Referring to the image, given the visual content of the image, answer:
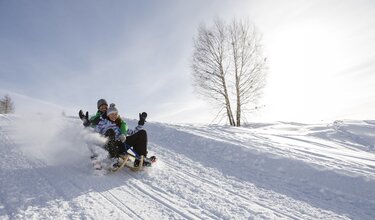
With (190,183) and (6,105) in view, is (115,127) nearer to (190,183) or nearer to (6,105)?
(190,183)

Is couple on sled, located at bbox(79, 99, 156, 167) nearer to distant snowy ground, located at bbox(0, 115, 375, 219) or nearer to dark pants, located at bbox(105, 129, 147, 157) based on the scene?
dark pants, located at bbox(105, 129, 147, 157)

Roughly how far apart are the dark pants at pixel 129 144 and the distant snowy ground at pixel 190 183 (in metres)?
0.42

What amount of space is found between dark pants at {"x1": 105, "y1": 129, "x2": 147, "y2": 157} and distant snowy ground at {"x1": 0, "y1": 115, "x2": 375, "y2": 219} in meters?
0.42

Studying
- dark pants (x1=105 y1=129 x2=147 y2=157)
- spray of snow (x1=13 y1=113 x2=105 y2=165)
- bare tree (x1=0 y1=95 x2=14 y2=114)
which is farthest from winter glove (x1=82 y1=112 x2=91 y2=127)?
bare tree (x1=0 y1=95 x2=14 y2=114)

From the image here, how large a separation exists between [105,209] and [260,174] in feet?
10.9

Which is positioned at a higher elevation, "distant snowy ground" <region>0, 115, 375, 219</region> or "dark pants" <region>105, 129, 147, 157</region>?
"dark pants" <region>105, 129, 147, 157</region>

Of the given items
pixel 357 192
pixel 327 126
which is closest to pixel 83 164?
pixel 357 192

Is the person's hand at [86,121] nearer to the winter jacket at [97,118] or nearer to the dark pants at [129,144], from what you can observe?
the winter jacket at [97,118]

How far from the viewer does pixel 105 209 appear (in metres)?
4.25

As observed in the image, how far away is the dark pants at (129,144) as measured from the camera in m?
6.20

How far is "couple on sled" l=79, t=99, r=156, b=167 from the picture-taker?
245 inches

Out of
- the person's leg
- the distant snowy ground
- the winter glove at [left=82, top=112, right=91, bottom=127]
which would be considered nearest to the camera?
the distant snowy ground

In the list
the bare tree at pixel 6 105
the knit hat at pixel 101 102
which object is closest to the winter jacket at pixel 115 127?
the knit hat at pixel 101 102

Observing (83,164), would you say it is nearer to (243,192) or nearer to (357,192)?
(243,192)
